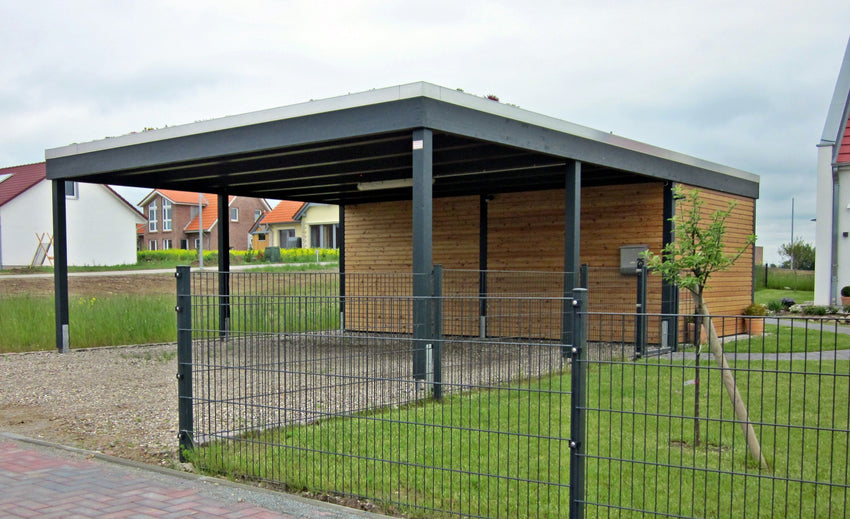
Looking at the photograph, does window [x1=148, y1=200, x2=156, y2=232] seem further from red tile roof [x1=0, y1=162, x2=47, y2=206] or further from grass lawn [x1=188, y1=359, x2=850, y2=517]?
grass lawn [x1=188, y1=359, x2=850, y2=517]

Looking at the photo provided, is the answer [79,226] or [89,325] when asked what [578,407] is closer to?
[89,325]

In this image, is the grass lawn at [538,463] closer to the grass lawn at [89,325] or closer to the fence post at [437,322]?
the fence post at [437,322]

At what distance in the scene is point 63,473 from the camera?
4.84 metres

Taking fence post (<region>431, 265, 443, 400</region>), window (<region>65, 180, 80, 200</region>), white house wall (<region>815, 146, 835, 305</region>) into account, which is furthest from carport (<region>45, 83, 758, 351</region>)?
window (<region>65, 180, 80, 200</region>)

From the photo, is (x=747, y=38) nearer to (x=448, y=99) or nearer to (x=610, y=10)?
(x=610, y=10)

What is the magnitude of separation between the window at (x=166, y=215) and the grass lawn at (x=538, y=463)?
5521 centimetres

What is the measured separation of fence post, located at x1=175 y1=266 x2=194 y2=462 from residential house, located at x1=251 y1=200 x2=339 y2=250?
130 feet

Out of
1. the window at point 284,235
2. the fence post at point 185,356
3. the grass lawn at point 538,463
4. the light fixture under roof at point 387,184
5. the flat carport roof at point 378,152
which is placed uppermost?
the flat carport roof at point 378,152

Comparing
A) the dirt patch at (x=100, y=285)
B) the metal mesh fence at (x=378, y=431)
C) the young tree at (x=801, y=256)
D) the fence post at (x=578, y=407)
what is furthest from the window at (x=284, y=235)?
the fence post at (x=578, y=407)

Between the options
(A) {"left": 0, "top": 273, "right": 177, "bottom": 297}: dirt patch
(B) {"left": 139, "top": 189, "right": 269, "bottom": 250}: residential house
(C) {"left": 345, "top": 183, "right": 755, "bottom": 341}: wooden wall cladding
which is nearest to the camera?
(C) {"left": 345, "top": 183, "right": 755, "bottom": 341}: wooden wall cladding

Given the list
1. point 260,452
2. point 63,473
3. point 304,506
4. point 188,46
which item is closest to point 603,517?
point 304,506

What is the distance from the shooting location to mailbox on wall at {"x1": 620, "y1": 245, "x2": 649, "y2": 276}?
38.1 ft

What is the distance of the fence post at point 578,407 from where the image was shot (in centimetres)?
320

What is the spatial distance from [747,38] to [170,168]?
9.70m
